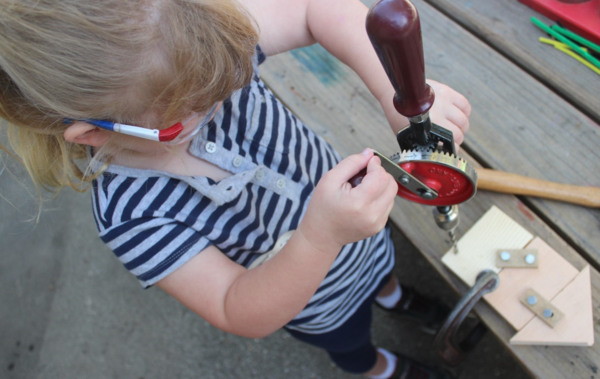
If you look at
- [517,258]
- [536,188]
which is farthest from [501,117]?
[517,258]

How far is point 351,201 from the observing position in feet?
1.98

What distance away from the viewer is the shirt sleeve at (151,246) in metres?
0.71

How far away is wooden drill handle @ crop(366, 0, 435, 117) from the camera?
1.31 ft

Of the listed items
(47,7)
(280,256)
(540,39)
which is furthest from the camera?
(540,39)

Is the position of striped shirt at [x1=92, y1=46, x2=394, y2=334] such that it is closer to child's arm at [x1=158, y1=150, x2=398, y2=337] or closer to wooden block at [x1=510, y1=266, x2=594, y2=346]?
child's arm at [x1=158, y1=150, x2=398, y2=337]

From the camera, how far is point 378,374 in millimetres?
1382

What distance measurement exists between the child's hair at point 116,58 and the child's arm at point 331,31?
0.22m

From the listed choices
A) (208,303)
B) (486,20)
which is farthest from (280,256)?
→ (486,20)

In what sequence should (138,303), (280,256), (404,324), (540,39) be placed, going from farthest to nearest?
(138,303) < (404,324) < (540,39) < (280,256)

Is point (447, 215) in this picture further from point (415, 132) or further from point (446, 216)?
point (415, 132)

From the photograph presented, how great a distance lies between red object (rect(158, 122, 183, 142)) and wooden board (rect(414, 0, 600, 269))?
2.00 feet

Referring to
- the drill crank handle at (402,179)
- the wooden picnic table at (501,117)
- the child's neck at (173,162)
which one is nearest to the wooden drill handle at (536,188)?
the wooden picnic table at (501,117)

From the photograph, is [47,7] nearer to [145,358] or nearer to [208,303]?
[208,303]

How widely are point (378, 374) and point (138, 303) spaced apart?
928 millimetres
